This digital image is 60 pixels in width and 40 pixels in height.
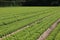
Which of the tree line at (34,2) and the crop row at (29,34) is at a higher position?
the crop row at (29,34)

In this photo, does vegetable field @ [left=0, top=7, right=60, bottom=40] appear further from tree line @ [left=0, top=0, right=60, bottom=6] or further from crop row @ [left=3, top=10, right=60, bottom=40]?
tree line @ [left=0, top=0, right=60, bottom=6]

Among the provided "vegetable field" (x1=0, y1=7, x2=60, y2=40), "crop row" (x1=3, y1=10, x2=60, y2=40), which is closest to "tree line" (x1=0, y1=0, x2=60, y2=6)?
"vegetable field" (x1=0, y1=7, x2=60, y2=40)

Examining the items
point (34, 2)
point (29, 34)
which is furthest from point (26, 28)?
point (34, 2)

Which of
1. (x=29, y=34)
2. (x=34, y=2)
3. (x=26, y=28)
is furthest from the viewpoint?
(x=34, y=2)

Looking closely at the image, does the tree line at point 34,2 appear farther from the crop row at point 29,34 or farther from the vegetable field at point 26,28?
the crop row at point 29,34

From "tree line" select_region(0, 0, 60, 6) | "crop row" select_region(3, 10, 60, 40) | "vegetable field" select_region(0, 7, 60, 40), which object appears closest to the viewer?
"crop row" select_region(3, 10, 60, 40)

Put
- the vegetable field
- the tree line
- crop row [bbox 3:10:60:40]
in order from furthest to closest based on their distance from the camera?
the tree line
the vegetable field
crop row [bbox 3:10:60:40]

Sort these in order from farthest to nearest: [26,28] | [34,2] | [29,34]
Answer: [34,2] < [26,28] < [29,34]

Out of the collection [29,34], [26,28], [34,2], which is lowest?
[34,2]

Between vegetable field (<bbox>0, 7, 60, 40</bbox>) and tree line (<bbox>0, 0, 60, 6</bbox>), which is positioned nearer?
vegetable field (<bbox>0, 7, 60, 40</bbox>)

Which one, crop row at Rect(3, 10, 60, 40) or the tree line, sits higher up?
crop row at Rect(3, 10, 60, 40)

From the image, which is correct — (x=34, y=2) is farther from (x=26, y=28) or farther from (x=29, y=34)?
(x=29, y=34)

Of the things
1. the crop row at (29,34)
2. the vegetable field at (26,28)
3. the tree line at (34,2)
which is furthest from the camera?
the tree line at (34,2)

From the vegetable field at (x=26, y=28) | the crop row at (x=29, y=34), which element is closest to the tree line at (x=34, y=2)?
the vegetable field at (x=26, y=28)
